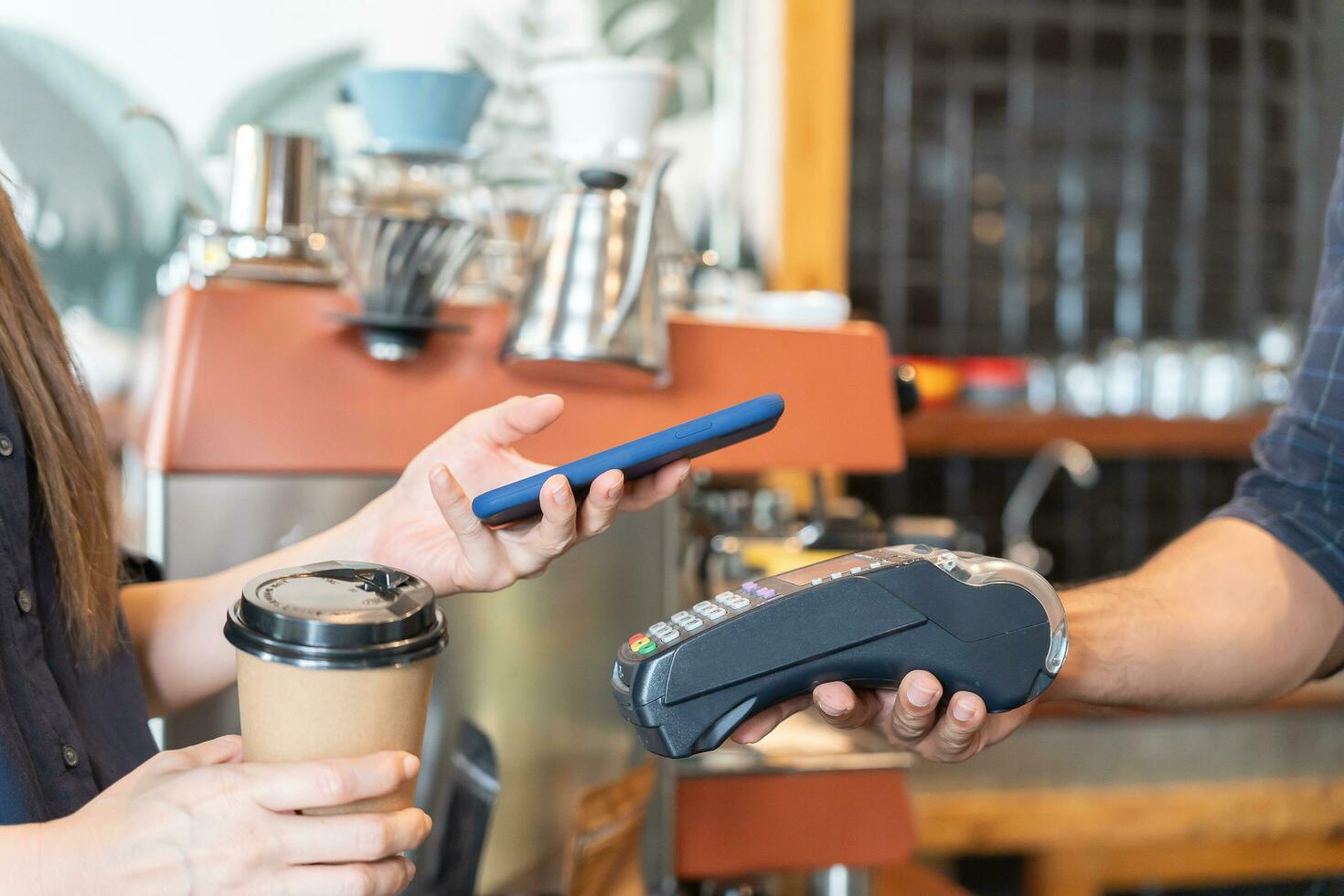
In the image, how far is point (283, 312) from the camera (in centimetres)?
126


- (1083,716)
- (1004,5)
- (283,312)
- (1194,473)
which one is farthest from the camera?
(1194,473)

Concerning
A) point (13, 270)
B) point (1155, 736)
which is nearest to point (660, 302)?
point (13, 270)

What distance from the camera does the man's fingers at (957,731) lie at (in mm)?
690

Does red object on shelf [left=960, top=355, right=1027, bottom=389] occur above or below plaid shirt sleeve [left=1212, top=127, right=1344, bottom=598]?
below

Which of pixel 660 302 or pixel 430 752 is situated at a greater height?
pixel 660 302

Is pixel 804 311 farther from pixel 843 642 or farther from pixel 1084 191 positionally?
pixel 1084 191

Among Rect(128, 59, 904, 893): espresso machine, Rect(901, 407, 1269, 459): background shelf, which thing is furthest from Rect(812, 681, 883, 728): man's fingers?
Rect(901, 407, 1269, 459): background shelf

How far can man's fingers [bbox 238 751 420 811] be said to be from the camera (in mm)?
516

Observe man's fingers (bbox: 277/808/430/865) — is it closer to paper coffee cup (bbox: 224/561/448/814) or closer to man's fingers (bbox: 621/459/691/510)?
paper coffee cup (bbox: 224/561/448/814)

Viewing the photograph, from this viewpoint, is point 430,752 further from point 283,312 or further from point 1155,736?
point 1155,736

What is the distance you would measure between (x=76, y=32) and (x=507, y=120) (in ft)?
2.26

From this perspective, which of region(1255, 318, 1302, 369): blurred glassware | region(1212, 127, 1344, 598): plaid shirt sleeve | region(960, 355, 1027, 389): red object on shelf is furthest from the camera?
region(1255, 318, 1302, 369): blurred glassware

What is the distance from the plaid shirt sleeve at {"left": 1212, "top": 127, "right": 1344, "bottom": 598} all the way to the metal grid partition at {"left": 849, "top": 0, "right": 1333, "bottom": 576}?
1974 mm

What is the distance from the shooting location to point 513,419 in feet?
2.68
